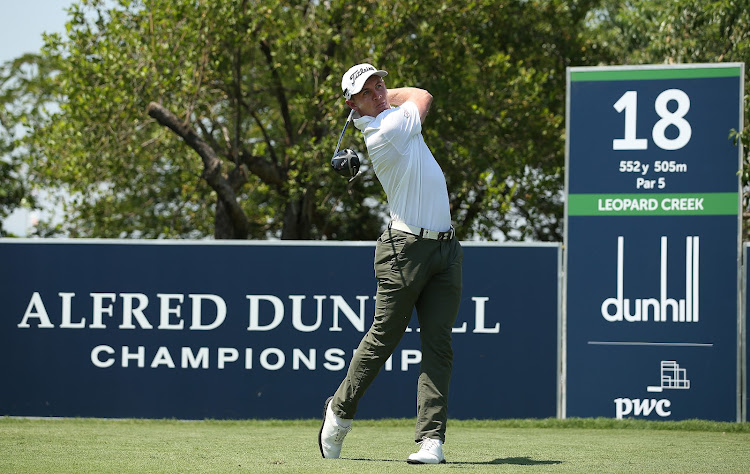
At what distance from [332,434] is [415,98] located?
59.4 inches

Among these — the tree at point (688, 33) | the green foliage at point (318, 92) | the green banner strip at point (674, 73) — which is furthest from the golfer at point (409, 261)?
the green foliage at point (318, 92)

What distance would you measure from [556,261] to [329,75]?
672 centimetres

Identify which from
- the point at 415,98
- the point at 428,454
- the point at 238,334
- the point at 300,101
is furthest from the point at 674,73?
the point at 300,101

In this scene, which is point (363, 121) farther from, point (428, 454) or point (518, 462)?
point (518, 462)

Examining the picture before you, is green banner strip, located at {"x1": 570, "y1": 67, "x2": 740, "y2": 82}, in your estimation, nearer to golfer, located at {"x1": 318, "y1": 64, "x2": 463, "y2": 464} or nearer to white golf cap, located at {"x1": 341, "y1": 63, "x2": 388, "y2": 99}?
golfer, located at {"x1": 318, "y1": 64, "x2": 463, "y2": 464}

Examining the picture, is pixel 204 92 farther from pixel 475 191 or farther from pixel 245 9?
pixel 475 191

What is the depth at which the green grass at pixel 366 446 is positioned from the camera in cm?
427

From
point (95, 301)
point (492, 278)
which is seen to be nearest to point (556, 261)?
point (492, 278)

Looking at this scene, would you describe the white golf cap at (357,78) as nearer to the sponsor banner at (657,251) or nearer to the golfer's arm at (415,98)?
the golfer's arm at (415,98)

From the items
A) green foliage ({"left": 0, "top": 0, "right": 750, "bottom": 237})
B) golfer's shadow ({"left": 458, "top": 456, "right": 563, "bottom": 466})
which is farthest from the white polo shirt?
green foliage ({"left": 0, "top": 0, "right": 750, "bottom": 237})

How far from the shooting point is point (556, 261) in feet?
23.5

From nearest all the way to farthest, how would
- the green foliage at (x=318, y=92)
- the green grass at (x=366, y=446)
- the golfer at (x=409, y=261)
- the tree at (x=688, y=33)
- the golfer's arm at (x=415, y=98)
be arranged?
the green grass at (x=366, y=446) → the golfer at (x=409, y=261) → the golfer's arm at (x=415, y=98) → the tree at (x=688, y=33) → the green foliage at (x=318, y=92)

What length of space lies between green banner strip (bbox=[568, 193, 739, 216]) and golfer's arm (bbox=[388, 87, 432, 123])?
2807mm

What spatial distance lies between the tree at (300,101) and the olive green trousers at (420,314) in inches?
327
